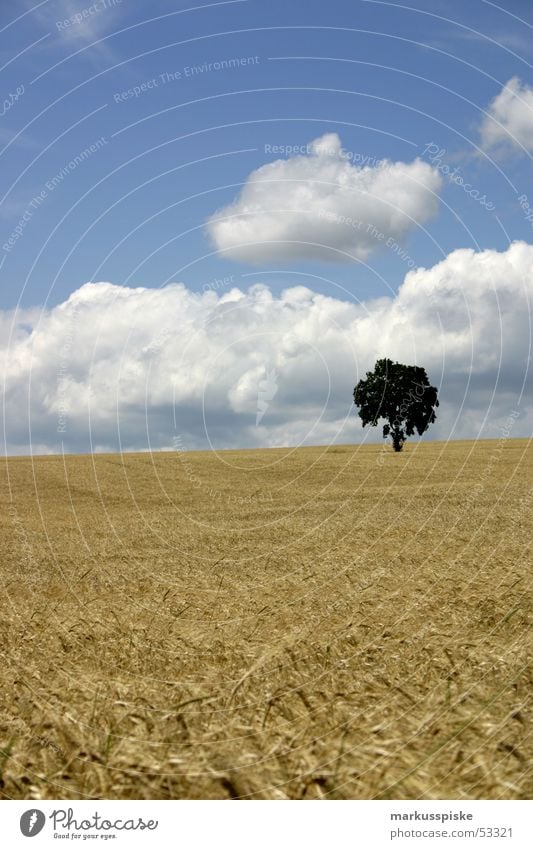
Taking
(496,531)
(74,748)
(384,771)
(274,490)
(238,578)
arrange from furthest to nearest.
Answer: (274,490)
(496,531)
(238,578)
(74,748)
(384,771)

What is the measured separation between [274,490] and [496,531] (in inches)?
848

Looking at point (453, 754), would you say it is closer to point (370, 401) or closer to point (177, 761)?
point (177, 761)

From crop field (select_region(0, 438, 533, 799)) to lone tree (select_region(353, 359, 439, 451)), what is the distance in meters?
56.7

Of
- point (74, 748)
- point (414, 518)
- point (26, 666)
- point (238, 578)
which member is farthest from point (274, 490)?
point (74, 748)

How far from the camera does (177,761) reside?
6680 mm

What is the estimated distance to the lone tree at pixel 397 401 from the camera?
79812mm

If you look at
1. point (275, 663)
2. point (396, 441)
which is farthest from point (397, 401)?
point (275, 663)
